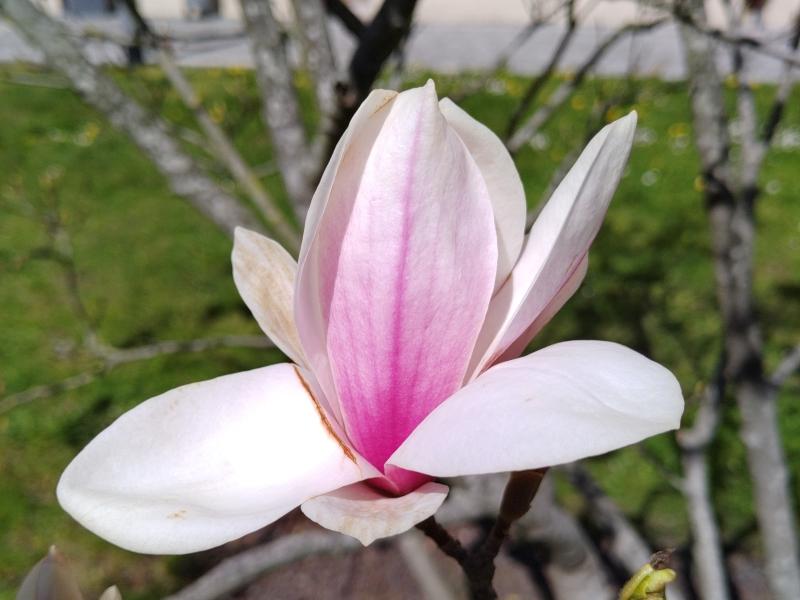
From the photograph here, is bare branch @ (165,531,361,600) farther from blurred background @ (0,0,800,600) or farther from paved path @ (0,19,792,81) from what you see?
paved path @ (0,19,792,81)

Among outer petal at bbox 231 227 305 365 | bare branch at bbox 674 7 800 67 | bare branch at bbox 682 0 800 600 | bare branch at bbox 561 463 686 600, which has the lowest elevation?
bare branch at bbox 561 463 686 600

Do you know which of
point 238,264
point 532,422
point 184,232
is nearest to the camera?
point 532,422

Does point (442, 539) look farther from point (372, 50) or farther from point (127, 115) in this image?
point (127, 115)

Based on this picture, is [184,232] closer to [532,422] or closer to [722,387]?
[722,387]

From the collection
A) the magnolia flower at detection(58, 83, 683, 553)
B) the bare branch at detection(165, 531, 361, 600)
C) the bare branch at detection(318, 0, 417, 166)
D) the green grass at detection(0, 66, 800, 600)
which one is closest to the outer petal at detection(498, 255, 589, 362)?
the magnolia flower at detection(58, 83, 683, 553)

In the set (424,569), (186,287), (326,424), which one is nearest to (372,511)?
(326,424)

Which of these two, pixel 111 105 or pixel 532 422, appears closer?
pixel 532 422

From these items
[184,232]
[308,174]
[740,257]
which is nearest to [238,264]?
[308,174]
